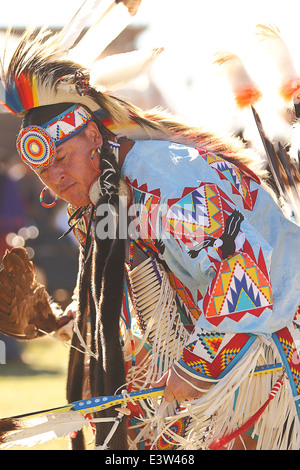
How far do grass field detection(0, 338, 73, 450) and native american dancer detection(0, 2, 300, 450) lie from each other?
1.49 meters

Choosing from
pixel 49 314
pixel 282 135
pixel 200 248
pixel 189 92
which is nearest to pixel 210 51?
pixel 189 92

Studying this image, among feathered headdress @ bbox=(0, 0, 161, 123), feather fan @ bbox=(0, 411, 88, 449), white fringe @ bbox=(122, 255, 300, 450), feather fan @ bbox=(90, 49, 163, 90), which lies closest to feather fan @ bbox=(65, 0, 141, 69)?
feathered headdress @ bbox=(0, 0, 161, 123)

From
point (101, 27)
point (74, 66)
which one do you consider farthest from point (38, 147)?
point (101, 27)

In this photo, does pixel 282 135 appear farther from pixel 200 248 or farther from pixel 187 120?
pixel 200 248

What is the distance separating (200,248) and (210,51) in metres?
0.91

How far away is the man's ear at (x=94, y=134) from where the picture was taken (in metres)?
2.23

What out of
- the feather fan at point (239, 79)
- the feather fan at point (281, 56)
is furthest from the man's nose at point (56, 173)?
the feather fan at point (281, 56)

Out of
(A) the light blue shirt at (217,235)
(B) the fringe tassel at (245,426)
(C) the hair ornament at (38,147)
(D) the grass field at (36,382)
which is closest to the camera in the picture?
(A) the light blue shirt at (217,235)

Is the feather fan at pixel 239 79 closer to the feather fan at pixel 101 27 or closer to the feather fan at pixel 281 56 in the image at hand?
the feather fan at pixel 281 56

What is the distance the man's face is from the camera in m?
2.20

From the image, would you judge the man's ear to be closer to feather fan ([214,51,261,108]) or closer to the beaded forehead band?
the beaded forehead band

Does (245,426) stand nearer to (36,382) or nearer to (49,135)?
(49,135)

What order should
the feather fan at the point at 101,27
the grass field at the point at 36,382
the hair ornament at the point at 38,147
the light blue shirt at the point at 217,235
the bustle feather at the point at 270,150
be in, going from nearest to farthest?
1. the light blue shirt at the point at 217,235
2. the hair ornament at the point at 38,147
3. the feather fan at the point at 101,27
4. the bustle feather at the point at 270,150
5. the grass field at the point at 36,382

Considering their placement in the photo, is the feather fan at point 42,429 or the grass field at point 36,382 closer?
the feather fan at point 42,429
